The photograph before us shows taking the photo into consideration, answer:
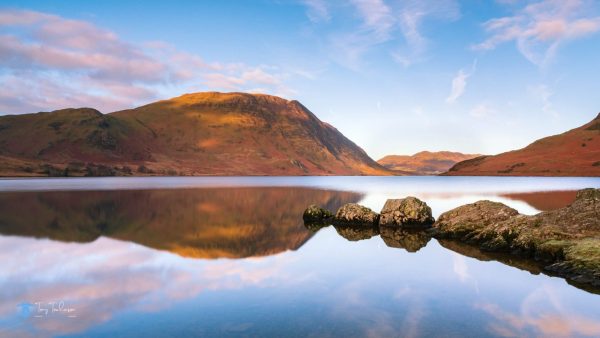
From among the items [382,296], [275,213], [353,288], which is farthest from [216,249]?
[275,213]

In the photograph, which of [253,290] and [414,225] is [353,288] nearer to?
[253,290]

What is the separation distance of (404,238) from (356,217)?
7114 mm

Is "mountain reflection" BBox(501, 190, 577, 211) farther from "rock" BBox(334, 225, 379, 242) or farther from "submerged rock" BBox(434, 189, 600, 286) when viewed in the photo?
"rock" BBox(334, 225, 379, 242)

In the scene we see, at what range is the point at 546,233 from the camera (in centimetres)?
1975

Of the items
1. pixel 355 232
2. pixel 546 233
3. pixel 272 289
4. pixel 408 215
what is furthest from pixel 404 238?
pixel 272 289

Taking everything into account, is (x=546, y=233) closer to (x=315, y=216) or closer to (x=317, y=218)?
(x=317, y=218)

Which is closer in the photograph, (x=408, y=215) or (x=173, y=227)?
(x=173, y=227)

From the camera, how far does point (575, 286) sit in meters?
14.3

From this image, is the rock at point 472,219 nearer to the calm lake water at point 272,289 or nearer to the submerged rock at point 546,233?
the submerged rock at point 546,233

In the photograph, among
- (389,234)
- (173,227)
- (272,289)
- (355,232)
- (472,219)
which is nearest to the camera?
(272,289)

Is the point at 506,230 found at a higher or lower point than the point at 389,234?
higher

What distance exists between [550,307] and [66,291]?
15900 mm

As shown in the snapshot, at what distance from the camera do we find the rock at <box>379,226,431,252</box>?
76.6 feet

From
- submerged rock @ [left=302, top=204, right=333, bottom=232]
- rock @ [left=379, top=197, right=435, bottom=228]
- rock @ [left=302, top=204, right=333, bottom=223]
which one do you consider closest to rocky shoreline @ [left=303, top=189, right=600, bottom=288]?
rock @ [left=379, top=197, right=435, bottom=228]
